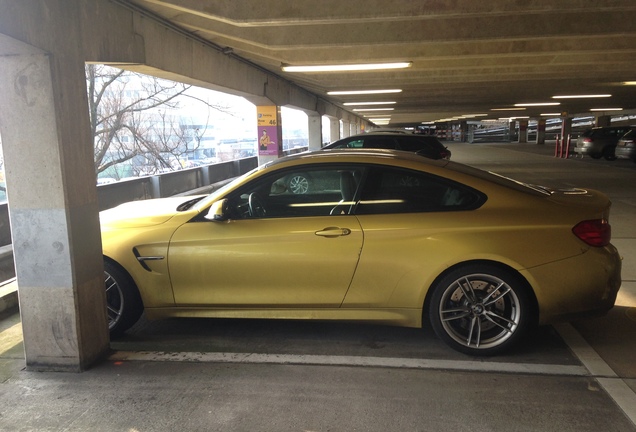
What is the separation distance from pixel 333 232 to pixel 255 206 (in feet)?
2.47

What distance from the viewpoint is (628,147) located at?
2159 cm

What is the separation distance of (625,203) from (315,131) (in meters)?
15.2

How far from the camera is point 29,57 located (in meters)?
3.41

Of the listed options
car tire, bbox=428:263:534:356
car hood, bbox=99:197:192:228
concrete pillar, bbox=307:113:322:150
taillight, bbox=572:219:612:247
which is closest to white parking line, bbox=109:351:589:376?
car tire, bbox=428:263:534:356

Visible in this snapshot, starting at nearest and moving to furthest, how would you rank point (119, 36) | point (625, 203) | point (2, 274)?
point (119, 36)
point (2, 274)
point (625, 203)

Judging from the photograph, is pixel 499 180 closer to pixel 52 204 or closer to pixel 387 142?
pixel 52 204

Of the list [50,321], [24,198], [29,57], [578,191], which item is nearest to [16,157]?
[24,198]

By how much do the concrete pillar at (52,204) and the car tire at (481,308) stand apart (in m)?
2.67

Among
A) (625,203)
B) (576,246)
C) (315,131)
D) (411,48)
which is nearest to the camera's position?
(576,246)

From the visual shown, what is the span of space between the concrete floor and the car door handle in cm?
96

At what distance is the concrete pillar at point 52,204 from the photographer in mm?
3451

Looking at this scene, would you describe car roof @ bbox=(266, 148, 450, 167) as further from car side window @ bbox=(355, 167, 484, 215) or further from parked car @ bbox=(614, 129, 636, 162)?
parked car @ bbox=(614, 129, 636, 162)

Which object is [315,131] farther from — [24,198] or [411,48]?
[24,198]

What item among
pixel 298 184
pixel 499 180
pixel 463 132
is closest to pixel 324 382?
pixel 298 184
